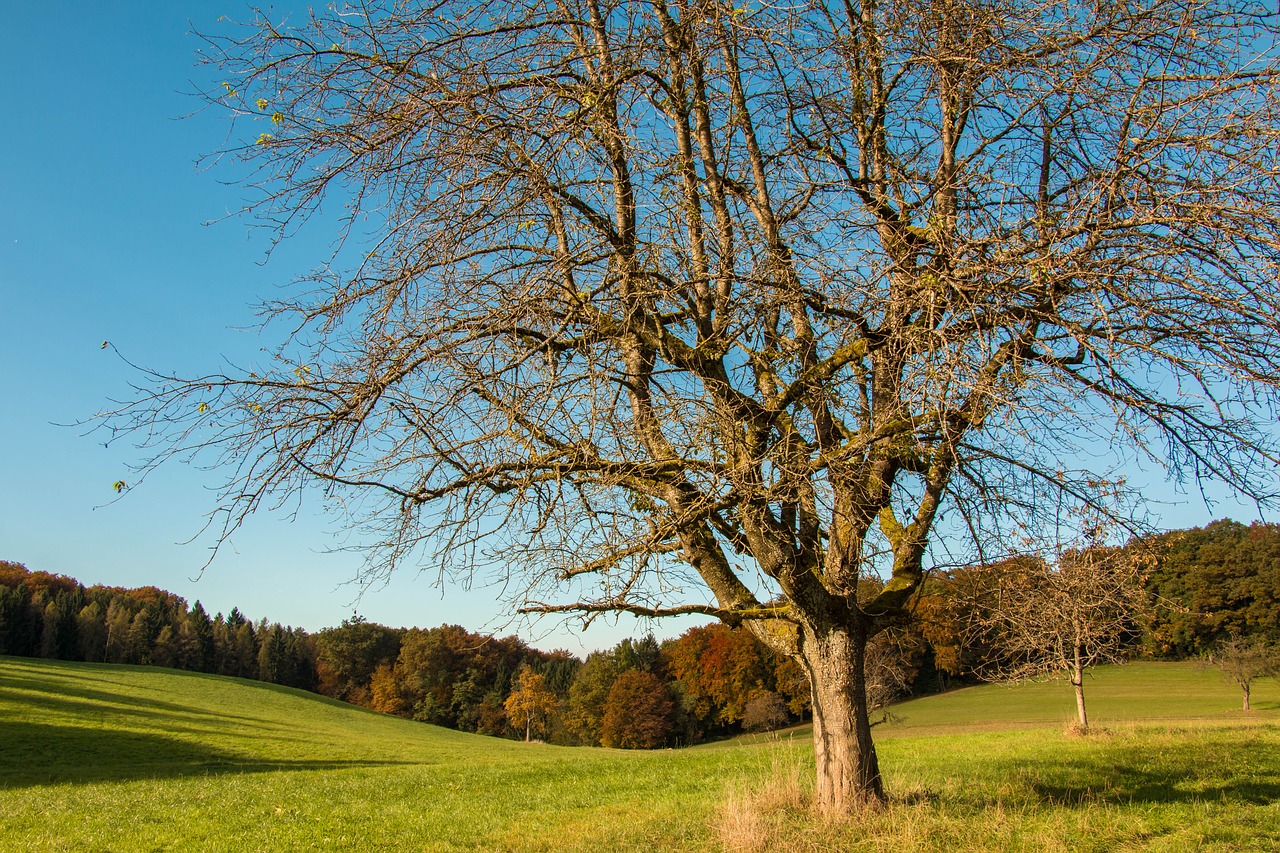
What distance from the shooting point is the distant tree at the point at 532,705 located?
59.5 metres

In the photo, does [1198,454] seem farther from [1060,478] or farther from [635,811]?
[635,811]

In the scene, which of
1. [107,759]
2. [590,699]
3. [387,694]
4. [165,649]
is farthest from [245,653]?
[107,759]

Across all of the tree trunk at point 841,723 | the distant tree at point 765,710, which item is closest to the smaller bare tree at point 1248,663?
the distant tree at point 765,710

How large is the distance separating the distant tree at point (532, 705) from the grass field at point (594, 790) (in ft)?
74.8

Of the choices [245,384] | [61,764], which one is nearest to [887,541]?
[245,384]

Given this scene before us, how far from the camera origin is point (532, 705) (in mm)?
60188

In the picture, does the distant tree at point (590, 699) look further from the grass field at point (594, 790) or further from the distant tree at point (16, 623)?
the distant tree at point (16, 623)

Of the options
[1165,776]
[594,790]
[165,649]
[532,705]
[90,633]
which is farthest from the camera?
[165,649]

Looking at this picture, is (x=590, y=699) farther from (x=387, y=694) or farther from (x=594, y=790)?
(x=594, y=790)

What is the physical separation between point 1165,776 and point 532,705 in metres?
55.1

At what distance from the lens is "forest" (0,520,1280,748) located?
1764 inches

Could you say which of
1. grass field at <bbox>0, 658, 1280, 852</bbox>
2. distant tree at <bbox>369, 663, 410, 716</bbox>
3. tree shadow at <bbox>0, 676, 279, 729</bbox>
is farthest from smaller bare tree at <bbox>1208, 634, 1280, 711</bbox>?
distant tree at <bbox>369, 663, 410, 716</bbox>

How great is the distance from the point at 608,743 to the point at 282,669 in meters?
44.8

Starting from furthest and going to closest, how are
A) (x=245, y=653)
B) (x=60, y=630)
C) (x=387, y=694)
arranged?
(x=245, y=653)
(x=387, y=694)
(x=60, y=630)
